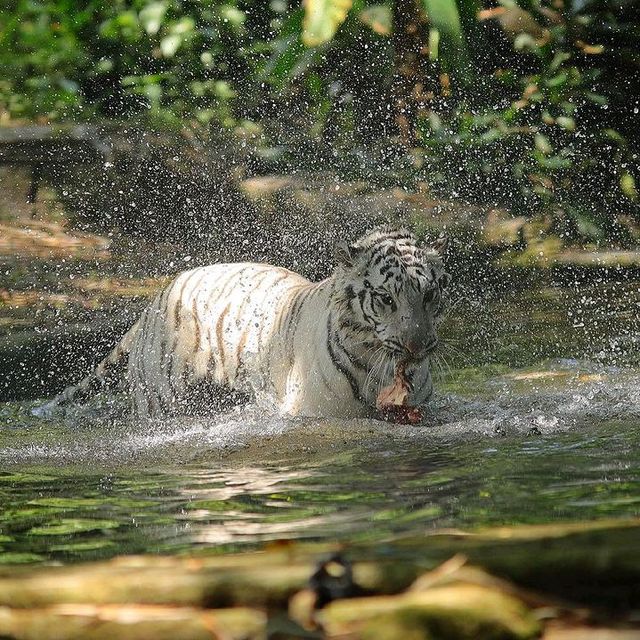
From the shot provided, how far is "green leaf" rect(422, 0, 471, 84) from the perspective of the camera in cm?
Result: 775

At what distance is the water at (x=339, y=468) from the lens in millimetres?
2744

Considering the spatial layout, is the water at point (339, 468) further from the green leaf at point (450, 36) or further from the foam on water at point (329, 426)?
the green leaf at point (450, 36)

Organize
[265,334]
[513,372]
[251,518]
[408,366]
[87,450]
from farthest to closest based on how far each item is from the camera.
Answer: [513,372]
[265,334]
[408,366]
[87,450]
[251,518]

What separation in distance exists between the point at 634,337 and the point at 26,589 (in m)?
5.39

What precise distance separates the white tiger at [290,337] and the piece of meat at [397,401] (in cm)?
4

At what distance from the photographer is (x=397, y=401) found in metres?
4.98

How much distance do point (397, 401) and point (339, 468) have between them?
123 centimetres

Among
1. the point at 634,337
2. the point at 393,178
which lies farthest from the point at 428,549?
the point at 393,178

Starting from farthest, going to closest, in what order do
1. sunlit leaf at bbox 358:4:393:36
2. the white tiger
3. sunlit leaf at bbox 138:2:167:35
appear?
sunlit leaf at bbox 138:2:167:35 < sunlit leaf at bbox 358:4:393:36 < the white tiger

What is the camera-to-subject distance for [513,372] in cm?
643

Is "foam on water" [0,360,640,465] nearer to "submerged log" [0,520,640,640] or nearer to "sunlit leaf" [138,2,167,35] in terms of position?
"submerged log" [0,520,640,640]

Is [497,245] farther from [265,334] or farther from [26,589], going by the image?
[26,589]

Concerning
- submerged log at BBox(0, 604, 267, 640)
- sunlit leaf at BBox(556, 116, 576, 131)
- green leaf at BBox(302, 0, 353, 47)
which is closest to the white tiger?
green leaf at BBox(302, 0, 353, 47)

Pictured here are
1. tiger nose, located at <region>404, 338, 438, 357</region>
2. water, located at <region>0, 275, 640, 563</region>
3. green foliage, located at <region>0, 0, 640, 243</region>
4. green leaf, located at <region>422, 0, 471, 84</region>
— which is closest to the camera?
water, located at <region>0, 275, 640, 563</region>
